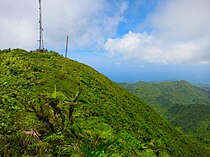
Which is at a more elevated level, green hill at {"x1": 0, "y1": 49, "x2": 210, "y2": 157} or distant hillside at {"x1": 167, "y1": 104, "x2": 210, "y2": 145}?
green hill at {"x1": 0, "y1": 49, "x2": 210, "y2": 157}

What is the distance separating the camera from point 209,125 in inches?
6181

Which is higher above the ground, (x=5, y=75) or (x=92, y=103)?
(x=5, y=75)

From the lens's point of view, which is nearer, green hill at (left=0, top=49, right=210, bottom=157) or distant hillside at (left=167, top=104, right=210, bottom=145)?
green hill at (left=0, top=49, right=210, bottom=157)

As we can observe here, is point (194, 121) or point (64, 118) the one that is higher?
point (64, 118)

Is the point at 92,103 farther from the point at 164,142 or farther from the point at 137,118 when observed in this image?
the point at 164,142

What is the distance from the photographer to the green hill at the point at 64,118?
649 centimetres

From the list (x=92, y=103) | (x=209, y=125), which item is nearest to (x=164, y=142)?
(x=92, y=103)

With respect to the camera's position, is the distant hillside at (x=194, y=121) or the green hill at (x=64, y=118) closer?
the green hill at (x=64, y=118)

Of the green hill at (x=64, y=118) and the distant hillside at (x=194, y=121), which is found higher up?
the green hill at (x=64, y=118)

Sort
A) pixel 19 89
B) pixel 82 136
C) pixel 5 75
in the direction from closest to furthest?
pixel 82 136 < pixel 19 89 < pixel 5 75

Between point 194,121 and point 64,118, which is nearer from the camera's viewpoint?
point 64,118

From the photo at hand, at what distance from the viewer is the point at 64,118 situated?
6738 millimetres

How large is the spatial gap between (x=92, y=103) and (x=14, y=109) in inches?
275

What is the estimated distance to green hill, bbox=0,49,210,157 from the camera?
21.3ft
